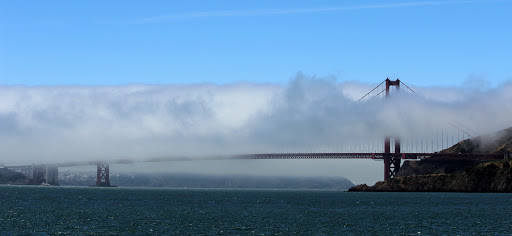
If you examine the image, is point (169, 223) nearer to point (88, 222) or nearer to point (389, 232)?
point (88, 222)

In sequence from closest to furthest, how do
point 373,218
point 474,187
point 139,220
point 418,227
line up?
1. point 418,227
2. point 139,220
3. point 373,218
4. point 474,187

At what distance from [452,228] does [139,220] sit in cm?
3047

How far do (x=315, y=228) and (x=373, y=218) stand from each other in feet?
52.2

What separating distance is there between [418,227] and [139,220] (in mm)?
27487

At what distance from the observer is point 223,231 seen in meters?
57.9

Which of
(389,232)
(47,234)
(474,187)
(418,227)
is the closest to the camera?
(47,234)

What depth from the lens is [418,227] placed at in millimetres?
63375

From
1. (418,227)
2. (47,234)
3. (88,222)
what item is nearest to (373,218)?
(418,227)

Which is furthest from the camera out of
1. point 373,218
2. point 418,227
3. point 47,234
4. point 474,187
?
point 474,187

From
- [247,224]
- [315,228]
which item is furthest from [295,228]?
[247,224]

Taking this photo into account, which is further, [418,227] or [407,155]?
[407,155]

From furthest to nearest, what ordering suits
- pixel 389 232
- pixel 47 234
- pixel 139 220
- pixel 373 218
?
pixel 373 218, pixel 139 220, pixel 389 232, pixel 47 234

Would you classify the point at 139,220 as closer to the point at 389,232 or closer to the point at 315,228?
the point at 315,228

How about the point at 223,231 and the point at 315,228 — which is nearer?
the point at 223,231
